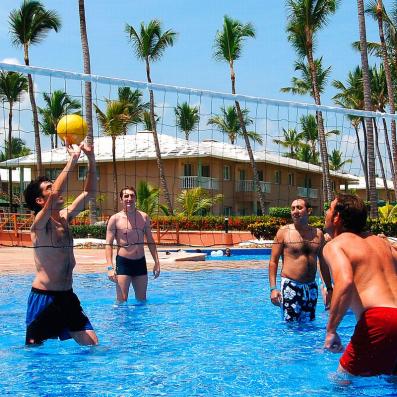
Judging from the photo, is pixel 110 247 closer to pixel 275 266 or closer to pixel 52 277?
pixel 275 266

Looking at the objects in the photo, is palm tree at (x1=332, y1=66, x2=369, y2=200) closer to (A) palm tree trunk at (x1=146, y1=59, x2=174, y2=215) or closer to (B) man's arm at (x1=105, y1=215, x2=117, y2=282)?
(A) palm tree trunk at (x1=146, y1=59, x2=174, y2=215)

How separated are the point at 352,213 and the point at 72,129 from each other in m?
3.55

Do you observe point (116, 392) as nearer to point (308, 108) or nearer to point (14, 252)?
point (308, 108)

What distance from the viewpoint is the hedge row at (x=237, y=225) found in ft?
77.2

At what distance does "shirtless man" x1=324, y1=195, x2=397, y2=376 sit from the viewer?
14.3ft

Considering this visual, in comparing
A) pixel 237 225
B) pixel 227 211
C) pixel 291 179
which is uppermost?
pixel 291 179

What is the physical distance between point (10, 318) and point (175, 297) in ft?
9.93

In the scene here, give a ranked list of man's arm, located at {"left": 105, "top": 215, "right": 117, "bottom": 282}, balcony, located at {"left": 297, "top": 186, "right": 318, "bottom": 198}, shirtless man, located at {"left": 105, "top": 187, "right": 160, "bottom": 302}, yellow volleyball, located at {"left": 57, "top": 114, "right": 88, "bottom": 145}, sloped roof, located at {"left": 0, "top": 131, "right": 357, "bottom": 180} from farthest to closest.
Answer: balcony, located at {"left": 297, "top": 186, "right": 318, "bottom": 198} < sloped roof, located at {"left": 0, "top": 131, "right": 357, "bottom": 180} < shirtless man, located at {"left": 105, "top": 187, "right": 160, "bottom": 302} < man's arm, located at {"left": 105, "top": 215, "right": 117, "bottom": 282} < yellow volleyball, located at {"left": 57, "top": 114, "right": 88, "bottom": 145}

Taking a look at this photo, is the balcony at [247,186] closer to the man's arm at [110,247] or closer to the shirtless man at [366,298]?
the man's arm at [110,247]

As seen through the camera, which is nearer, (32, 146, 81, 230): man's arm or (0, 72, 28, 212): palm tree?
(32, 146, 81, 230): man's arm

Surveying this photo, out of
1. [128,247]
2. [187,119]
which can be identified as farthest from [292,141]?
[128,247]

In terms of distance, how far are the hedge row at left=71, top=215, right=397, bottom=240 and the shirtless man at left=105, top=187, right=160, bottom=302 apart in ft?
36.9

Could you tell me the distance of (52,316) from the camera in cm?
616

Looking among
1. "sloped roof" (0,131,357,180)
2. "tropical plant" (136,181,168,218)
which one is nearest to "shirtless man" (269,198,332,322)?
"tropical plant" (136,181,168,218)
